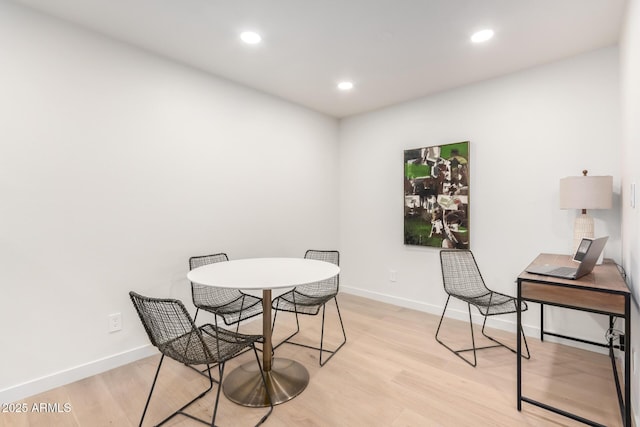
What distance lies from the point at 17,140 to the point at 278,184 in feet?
7.09

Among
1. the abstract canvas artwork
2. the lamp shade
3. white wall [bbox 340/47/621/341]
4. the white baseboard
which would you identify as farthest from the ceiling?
the white baseboard

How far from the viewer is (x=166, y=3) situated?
1.96m

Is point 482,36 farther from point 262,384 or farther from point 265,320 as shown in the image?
point 262,384

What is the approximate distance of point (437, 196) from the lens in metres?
3.40

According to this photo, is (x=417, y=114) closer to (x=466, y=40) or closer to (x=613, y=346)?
(x=466, y=40)

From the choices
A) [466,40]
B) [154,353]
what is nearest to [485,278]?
[466,40]

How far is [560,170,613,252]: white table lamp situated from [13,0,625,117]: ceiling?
108 cm

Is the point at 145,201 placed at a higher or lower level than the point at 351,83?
lower

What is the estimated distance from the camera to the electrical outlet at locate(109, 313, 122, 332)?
2.33 m

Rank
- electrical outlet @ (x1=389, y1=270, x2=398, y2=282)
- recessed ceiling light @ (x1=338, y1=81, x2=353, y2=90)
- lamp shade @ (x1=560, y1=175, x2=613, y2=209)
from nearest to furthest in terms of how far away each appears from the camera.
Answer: lamp shade @ (x1=560, y1=175, x2=613, y2=209) < recessed ceiling light @ (x1=338, y1=81, x2=353, y2=90) < electrical outlet @ (x1=389, y1=270, x2=398, y2=282)

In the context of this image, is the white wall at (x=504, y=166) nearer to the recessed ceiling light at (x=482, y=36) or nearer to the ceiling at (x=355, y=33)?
the ceiling at (x=355, y=33)

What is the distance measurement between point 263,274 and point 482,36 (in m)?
2.35

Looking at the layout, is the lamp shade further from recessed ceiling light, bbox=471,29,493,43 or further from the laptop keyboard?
recessed ceiling light, bbox=471,29,493,43

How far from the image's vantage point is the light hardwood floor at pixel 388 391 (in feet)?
5.87
